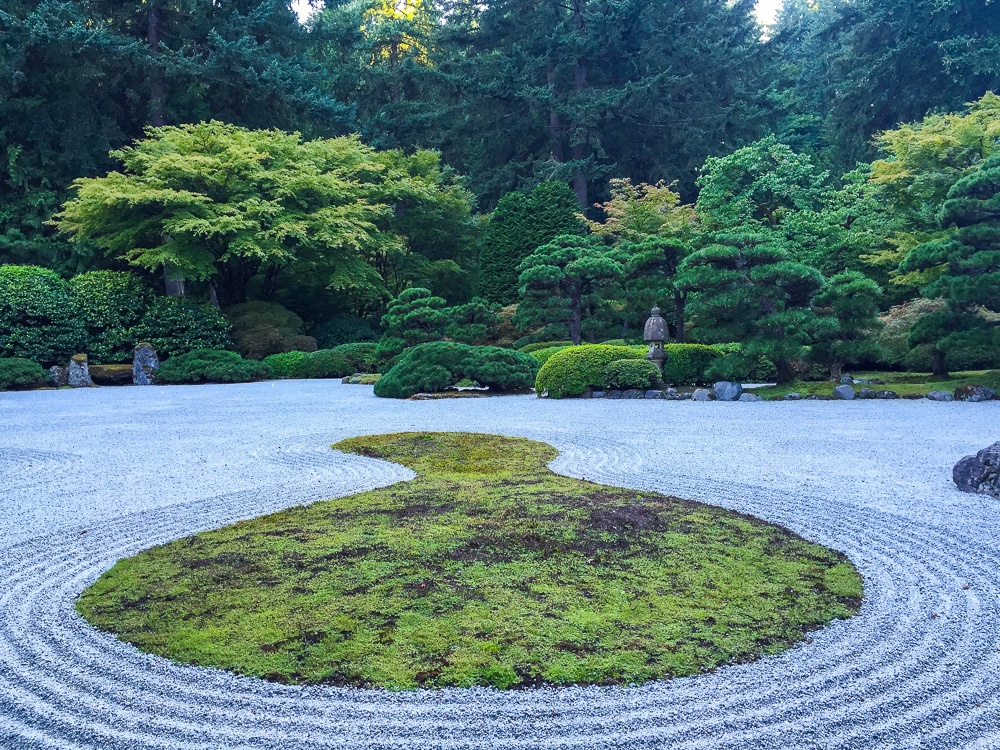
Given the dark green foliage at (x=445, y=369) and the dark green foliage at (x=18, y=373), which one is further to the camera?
the dark green foliage at (x=18, y=373)

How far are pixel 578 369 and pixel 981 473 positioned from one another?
5707 mm

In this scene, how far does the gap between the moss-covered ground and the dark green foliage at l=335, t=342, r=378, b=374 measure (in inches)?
435

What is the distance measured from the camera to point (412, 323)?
12367mm

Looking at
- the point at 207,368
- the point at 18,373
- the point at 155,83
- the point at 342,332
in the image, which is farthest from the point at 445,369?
the point at 155,83

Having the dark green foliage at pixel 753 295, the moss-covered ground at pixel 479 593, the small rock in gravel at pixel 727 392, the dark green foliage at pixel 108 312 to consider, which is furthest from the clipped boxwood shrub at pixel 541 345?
the moss-covered ground at pixel 479 593

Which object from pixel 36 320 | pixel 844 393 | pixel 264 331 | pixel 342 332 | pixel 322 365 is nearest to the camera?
pixel 844 393

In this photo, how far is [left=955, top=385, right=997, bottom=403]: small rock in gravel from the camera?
7703 millimetres

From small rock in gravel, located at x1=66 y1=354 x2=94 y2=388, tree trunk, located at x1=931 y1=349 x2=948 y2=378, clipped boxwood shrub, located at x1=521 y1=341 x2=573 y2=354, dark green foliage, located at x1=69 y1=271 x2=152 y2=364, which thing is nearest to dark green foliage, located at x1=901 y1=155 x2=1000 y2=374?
tree trunk, located at x1=931 y1=349 x2=948 y2=378

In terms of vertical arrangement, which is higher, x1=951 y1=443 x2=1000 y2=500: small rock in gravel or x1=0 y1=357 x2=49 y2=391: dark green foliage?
x1=0 y1=357 x2=49 y2=391: dark green foliage

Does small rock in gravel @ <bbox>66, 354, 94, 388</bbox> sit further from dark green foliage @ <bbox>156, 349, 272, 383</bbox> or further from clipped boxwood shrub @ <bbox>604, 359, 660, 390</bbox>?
clipped boxwood shrub @ <bbox>604, 359, 660, 390</bbox>

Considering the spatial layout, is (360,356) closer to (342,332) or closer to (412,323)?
(412,323)

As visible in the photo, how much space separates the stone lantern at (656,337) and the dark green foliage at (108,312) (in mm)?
10277

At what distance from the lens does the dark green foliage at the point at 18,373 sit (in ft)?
38.4

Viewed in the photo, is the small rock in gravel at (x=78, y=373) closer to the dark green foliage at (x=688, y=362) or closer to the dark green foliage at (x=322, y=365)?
the dark green foliage at (x=322, y=365)
